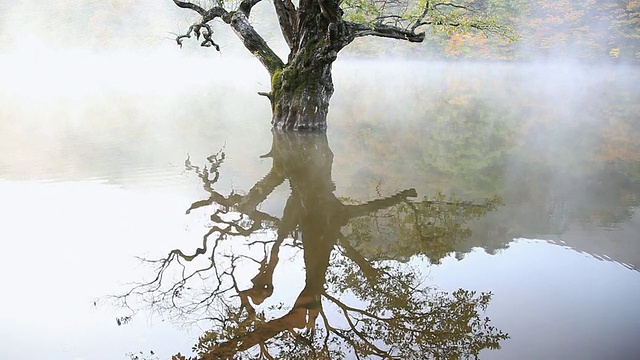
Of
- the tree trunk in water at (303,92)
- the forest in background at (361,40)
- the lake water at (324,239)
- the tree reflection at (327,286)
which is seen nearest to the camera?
the tree reflection at (327,286)

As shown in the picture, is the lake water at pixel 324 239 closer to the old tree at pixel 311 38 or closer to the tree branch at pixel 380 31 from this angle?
the old tree at pixel 311 38

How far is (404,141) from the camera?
12242mm

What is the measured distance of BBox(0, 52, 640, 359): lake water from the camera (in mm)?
4086

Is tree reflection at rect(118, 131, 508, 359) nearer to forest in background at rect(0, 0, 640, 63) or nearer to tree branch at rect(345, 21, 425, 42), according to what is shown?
tree branch at rect(345, 21, 425, 42)

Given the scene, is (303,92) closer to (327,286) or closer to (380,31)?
(380,31)

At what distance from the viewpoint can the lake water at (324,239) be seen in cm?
409

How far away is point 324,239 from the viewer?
5.90 metres

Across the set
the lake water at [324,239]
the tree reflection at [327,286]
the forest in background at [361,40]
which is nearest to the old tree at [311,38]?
the lake water at [324,239]

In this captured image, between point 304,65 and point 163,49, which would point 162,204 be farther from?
point 163,49

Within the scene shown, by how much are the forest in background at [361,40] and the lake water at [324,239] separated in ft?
116

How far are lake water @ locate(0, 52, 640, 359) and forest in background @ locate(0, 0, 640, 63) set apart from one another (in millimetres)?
35272

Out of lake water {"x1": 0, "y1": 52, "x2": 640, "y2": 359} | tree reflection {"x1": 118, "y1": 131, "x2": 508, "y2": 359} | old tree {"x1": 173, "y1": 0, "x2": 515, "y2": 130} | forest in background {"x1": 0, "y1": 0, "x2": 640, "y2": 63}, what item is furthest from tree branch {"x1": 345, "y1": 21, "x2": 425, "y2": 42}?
forest in background {"x1": 0, "y1": 0, "x2": 640, "y2": 63}

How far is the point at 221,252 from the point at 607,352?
353 centimetres

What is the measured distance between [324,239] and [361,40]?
4953 centimetres
